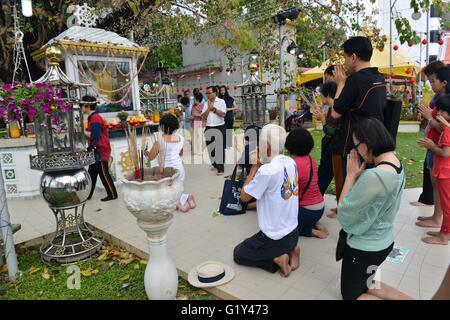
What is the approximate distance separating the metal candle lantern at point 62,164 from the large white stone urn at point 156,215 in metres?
1.08

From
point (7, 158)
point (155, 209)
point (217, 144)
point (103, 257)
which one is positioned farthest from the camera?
point (217, 144)

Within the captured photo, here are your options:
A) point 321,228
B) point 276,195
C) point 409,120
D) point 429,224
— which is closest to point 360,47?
point 276,195

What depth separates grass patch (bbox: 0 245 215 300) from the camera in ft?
9.42

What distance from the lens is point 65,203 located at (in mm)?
3418

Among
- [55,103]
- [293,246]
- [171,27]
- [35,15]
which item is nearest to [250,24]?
[171,27]

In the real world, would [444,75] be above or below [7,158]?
above

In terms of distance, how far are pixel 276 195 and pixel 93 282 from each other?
6.22 feet

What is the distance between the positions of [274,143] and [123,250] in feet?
6.96

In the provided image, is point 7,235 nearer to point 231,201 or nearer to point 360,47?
point 231,201

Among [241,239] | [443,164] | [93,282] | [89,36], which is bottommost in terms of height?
[93,282]

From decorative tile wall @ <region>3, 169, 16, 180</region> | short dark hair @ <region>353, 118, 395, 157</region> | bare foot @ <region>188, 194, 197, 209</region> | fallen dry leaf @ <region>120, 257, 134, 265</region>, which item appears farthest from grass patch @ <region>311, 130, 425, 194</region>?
decorative tile wall @ <region>3, 169, 16, 180</region>

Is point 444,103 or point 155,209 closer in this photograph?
point 155,209
